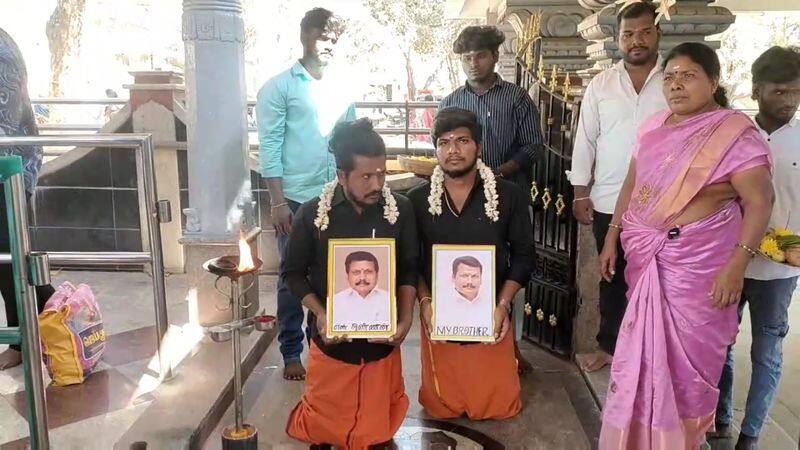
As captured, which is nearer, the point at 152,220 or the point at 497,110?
the point at 152,220

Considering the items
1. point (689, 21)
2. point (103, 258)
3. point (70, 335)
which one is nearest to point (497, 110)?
point (689, 21)

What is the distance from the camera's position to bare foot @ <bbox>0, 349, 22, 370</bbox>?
11.5ft

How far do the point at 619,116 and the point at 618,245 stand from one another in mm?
603

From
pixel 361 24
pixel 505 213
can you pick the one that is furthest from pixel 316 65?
pixel 361 24

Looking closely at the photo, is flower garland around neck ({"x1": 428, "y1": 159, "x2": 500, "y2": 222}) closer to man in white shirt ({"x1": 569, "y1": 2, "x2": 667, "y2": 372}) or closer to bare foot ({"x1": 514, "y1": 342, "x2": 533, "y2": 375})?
man in white shirt ({"x1": 569, "y1": 2, "x2": 667, "y2": 372})

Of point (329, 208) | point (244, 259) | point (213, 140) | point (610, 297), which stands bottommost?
point (610, 297)

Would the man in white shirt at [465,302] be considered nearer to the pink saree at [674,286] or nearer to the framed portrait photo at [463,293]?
the framed portrait photo at [463,293]

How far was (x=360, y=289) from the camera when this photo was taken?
270 cm

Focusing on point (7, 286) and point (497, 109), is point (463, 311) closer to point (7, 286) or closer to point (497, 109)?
point (497, 109)

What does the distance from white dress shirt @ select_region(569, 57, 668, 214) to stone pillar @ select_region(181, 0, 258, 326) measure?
6.25ft

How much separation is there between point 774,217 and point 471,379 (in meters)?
1.46

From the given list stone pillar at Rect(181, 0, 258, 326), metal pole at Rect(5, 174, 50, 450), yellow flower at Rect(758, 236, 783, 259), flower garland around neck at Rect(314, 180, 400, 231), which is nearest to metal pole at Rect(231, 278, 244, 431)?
flower garland around neck at Rect(314, 180, 400, 231)

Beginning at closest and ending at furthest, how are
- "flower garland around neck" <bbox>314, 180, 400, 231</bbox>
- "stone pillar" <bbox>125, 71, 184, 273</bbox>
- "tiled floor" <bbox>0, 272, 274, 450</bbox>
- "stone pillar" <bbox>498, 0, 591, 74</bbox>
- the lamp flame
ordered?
1. the lamp flame
2. "flower garland around neck" <bbox>314, 180, 400, 231</bbox>
3. "tiled floor" <bbox>0, 272, 274, 450</bbox>
4. "stone pillar" <bbox>498, 0, 591, 74</bbox>
5. "stone pillar" <bbox>125, 71, 184, 273</bbox>

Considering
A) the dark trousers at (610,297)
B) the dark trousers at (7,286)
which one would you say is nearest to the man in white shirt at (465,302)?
the dark trousers at (610,297)
